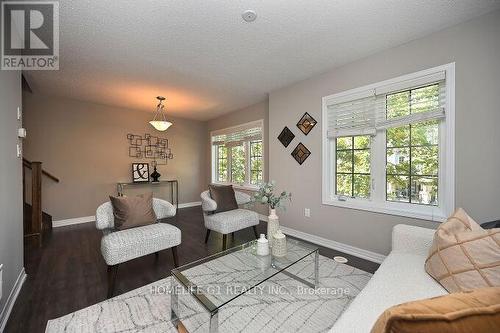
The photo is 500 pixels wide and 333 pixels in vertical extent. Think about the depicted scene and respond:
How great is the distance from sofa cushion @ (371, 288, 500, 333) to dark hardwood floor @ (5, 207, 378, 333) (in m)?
2.09

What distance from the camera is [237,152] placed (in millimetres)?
5203

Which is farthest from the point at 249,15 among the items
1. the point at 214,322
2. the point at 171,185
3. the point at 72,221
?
the point at 72,221

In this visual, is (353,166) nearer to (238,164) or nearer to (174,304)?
(174,304)

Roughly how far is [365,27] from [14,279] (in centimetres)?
388

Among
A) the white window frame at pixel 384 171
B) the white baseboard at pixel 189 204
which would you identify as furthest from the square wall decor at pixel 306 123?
the white baseboard at pixel 189 204

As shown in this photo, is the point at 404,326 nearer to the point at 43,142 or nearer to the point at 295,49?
the point at 295,49

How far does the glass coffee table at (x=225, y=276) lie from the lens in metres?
1.33

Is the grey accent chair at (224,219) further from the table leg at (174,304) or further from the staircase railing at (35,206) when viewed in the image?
the staircase railing at (35,206)

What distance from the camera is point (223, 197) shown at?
10.4 ft

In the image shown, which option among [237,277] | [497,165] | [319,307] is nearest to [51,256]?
[237,277]

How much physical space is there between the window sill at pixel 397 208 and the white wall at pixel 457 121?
68 millimetres

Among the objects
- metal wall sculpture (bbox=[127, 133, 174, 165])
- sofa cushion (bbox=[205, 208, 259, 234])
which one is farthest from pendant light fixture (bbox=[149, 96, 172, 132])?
sofa cushion (bbox=[205, 208, 259, 234])

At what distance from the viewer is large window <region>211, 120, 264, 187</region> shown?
4582 mm

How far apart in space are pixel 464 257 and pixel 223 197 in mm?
2530
